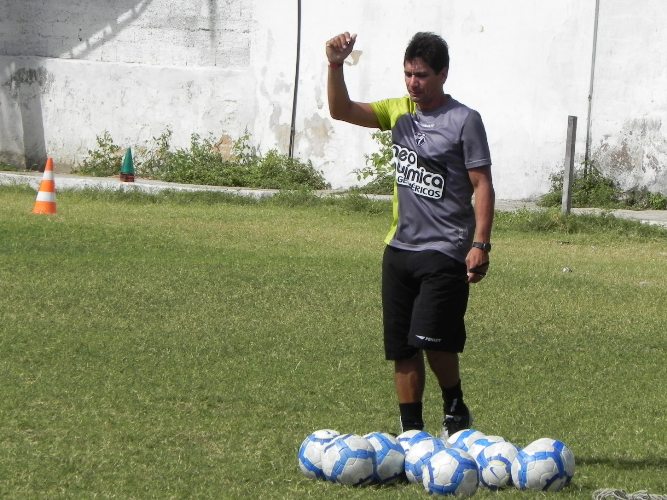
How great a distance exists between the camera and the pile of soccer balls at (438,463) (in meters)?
5.05

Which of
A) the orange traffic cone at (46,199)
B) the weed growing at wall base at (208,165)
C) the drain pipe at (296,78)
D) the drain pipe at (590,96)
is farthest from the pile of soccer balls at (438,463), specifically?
the drain pipe at (296,78)

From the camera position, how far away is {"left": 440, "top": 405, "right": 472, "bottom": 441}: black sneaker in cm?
589

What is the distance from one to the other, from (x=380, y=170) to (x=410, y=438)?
14.3 meters

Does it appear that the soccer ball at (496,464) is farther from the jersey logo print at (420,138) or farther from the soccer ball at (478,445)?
the jersey logo print at (420,138)

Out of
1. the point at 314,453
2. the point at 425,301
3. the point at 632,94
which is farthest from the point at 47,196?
the point at 314,453

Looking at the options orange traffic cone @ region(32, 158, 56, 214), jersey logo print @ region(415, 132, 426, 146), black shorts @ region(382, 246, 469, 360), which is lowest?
orange traffic cone @ region(32, 158, 56, 214)

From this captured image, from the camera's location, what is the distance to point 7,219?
13633mm

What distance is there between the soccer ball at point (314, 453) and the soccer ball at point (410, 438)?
0.96ft

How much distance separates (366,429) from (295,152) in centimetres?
1476

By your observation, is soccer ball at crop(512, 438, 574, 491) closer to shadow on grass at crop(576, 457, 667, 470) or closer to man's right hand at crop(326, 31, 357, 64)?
shadow on grass at crop(576, 457, 667, 470)

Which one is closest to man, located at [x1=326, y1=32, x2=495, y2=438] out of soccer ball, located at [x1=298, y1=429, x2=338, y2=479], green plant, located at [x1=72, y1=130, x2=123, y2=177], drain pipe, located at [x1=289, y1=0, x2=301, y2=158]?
soccer ball, located at [x1=298, y1=429, x2=338, y2=479]

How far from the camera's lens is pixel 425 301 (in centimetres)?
564

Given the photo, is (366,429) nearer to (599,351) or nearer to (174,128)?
(599,351)

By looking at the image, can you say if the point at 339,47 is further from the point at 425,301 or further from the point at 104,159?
the point at 104,159
